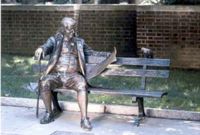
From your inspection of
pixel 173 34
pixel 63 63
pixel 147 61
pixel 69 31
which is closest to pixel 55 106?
pixel 63 63

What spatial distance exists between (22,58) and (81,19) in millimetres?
1793

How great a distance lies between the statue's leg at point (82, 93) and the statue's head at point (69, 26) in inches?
22.5

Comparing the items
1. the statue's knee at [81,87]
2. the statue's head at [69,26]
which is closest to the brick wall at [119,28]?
the statue's head at [69,26]

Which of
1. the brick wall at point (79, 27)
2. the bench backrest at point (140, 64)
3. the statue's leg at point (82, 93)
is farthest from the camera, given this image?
the brick wall at point (79, 27)

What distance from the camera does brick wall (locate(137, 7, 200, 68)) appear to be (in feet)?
43.6

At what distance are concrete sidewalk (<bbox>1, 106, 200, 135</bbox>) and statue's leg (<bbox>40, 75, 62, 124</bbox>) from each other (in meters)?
0.10

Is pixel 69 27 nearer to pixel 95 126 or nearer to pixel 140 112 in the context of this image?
pixel 95 126

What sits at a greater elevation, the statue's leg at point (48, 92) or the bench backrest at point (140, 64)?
the bench backrest at point (140, 64)

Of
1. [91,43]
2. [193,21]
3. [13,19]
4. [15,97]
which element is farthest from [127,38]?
[15,97]

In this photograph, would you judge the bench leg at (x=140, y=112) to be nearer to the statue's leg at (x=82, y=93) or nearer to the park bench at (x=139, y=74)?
the park bench at (x=139, y=74)

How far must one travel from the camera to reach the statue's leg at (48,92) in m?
7.76

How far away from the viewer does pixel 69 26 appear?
7848 millimetres

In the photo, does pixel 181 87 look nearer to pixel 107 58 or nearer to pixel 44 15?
pixel 107 58

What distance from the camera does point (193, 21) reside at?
13.3m
